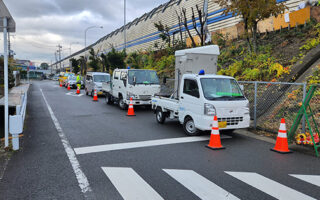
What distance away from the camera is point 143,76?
43.0 ft

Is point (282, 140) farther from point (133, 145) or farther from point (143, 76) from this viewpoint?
point (143, 76)

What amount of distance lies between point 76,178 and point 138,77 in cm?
885

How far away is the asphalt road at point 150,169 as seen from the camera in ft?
13.1

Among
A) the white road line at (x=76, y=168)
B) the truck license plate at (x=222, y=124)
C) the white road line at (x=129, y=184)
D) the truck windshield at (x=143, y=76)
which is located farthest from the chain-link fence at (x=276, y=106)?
the white road line at (x=76, y=168)

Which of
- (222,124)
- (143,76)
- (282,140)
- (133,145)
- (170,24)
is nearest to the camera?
(282,140)

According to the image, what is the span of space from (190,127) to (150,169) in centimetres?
320

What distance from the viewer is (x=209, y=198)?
3.78 metres

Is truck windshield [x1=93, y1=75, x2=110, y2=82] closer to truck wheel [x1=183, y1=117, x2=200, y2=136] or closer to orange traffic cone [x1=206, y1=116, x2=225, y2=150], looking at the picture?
truck wheel [x1=183, y1=117, x2=200, y2=136]

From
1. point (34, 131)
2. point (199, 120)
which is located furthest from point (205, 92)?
point (34, 131)

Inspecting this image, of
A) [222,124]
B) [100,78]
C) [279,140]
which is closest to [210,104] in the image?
[222,124]

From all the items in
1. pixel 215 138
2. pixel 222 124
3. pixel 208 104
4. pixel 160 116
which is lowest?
pixel 215 138

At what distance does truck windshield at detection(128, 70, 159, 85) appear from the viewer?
12898 millimetres

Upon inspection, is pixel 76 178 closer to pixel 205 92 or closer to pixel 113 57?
pixel 205 92

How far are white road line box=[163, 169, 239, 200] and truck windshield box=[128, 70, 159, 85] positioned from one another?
27.6 ft
